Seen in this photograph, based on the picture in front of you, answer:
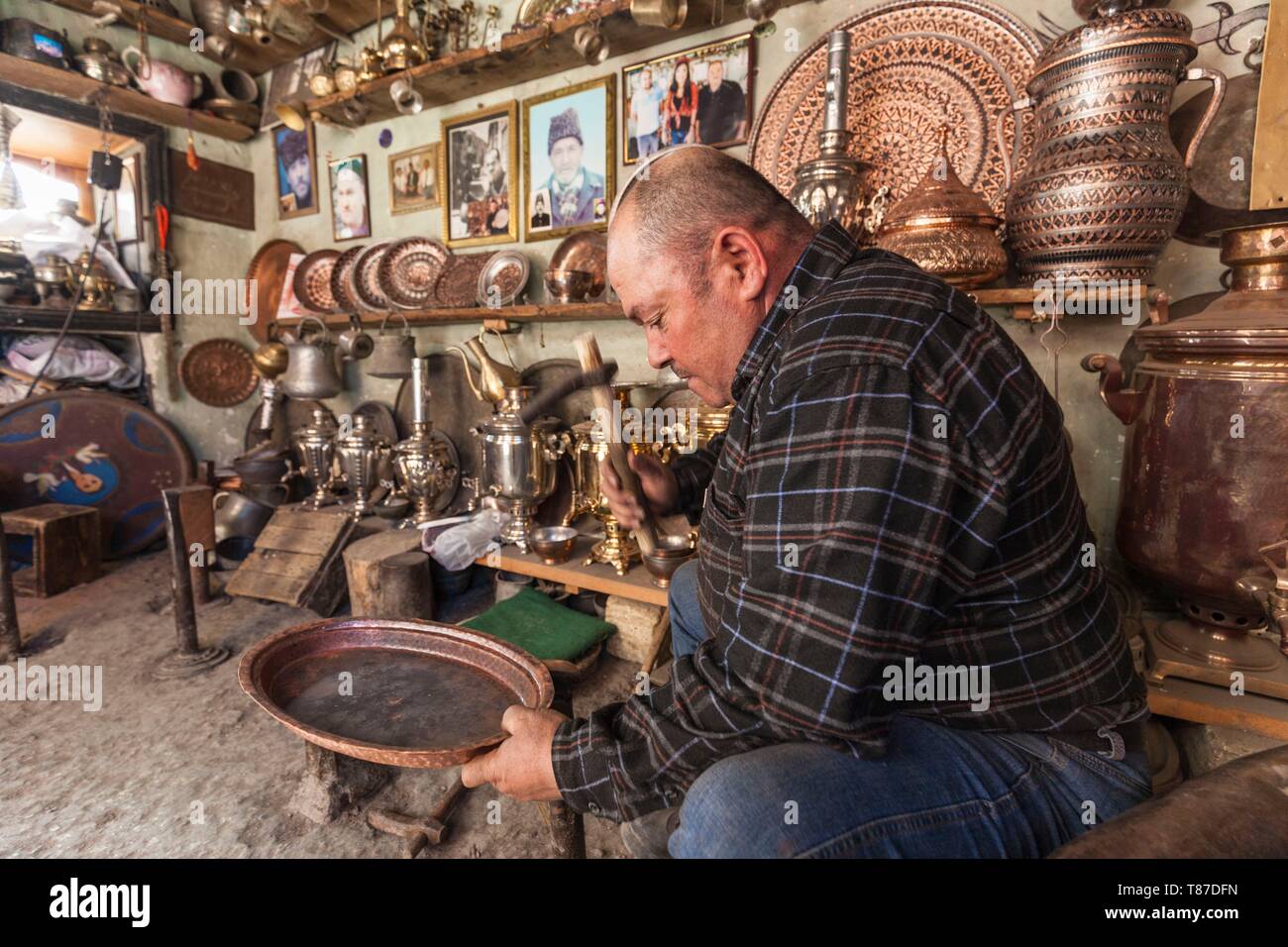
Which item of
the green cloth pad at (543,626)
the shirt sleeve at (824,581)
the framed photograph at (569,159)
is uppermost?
the framed photograph at (569,159)

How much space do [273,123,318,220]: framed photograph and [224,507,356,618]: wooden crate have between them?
2333mm

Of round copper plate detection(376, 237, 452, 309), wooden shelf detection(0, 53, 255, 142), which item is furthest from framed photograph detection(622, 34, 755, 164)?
wooden shelf detection(0, 53, 255, 142)

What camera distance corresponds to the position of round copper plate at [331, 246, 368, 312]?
13.0 feet

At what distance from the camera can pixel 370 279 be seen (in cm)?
394

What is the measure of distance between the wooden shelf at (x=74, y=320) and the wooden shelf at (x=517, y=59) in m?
1.76

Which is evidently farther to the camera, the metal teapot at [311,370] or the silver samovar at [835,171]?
the metal teapot at [311,370]

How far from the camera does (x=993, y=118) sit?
7.47ft

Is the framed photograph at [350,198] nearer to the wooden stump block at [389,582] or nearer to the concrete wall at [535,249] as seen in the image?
the concrete wall at [535,249]

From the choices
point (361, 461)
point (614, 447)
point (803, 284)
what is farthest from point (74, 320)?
point (803, 284)

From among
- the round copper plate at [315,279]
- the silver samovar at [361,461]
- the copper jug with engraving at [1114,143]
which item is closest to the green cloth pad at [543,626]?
the silver samovar at [361,461]

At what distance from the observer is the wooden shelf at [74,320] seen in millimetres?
3510

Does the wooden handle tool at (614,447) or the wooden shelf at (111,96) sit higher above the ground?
the wooden shelf at (111,96)

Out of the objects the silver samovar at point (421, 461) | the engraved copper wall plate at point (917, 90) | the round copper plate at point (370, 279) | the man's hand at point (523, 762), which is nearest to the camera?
the man's hand at point (523, 762)
